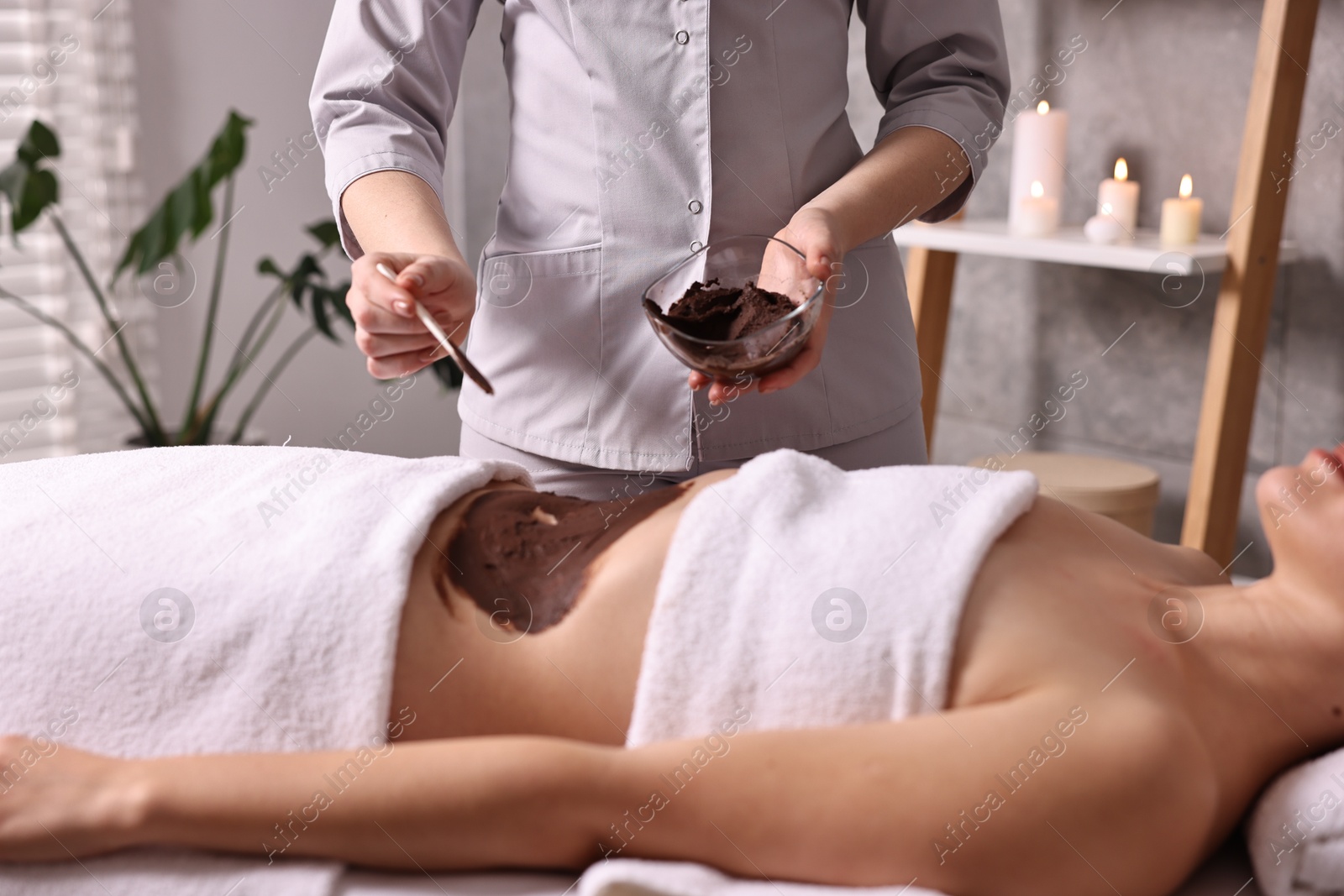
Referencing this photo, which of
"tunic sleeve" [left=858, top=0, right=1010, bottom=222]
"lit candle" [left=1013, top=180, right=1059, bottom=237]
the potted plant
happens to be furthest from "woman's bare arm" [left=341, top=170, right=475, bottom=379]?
"lit candle" [left=1013, top=180, right=1059, bottom=237]

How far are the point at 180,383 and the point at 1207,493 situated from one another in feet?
7.21

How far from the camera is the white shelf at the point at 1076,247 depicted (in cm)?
186

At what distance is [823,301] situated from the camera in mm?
994

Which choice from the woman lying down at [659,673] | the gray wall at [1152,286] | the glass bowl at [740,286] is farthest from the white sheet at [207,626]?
the gray wall at [1152,286]

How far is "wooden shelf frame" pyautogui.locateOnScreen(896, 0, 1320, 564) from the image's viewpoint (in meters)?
1.77

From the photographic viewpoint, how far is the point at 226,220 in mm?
→ 2568

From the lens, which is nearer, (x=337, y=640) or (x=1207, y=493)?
(x=337, y=640)

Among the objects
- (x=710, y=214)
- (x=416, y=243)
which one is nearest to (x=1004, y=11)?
(x=710, y=214)

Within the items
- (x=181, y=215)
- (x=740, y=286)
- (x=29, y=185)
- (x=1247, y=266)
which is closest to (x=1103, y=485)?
(x=1247, y=266)

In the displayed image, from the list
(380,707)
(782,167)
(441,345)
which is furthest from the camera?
(782,167)

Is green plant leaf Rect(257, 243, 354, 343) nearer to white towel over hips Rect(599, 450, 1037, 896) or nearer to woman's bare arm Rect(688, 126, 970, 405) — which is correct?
woman's bare arm Rect(688, 126, 970, 405)

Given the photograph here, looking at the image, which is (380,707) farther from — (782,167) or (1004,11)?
(1004,11)

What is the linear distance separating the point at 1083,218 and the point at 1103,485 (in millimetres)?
682

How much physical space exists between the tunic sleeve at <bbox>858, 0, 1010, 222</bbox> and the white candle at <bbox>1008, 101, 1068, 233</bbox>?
905 mm
